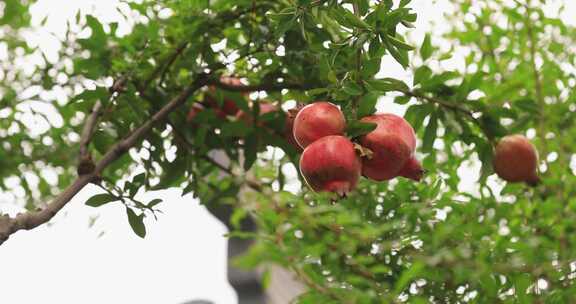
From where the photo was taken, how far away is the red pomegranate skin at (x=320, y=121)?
0.74 meters

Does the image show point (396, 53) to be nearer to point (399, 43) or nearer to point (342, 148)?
point (399, 43)

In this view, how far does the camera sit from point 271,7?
3.76ft

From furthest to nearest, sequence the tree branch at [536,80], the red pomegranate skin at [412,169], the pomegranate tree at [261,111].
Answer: the tree branch at [536,80]
the pomegranate tree at [261,111]
the red pomegranate skin at [412,169]

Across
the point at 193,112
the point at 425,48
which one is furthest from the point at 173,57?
the point at 425,48

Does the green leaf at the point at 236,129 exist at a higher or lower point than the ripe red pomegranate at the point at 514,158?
higher

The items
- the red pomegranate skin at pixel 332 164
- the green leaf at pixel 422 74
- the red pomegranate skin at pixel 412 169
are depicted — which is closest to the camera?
the red pomegranate skin at pixel 332 164

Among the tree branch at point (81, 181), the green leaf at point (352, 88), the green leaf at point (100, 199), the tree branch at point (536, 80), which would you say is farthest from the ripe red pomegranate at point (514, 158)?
the green leaf at point (100, 199)

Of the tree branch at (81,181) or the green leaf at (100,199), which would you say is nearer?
the tree branch at (81,181)

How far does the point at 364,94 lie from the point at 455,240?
0.39m

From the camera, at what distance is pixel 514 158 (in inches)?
38.8

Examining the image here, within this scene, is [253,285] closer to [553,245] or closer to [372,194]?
[372,194]

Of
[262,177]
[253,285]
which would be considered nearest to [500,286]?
Result: [262,177]

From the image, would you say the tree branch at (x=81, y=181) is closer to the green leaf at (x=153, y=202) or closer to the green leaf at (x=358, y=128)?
the green leaf at (x=153, y=202)

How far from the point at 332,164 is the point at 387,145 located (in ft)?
0.24
